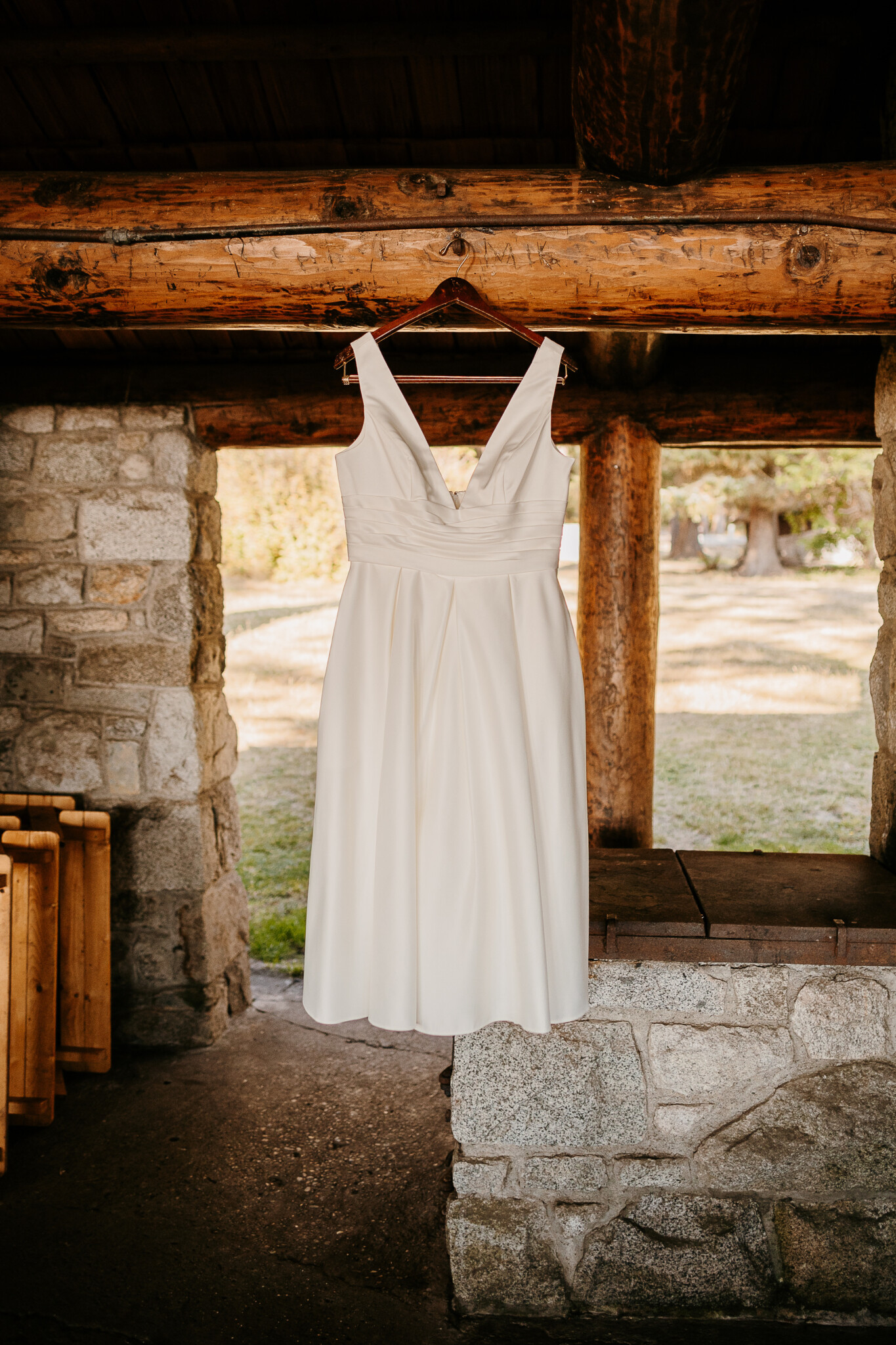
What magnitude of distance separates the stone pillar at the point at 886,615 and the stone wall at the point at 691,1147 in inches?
20.6

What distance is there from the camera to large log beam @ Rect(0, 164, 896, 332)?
1.71m

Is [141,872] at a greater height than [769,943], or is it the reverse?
[769,943]

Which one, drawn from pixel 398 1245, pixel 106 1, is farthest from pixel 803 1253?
pixel 106 1

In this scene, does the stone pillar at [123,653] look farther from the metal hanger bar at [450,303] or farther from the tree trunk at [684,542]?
the tree trunk at [684,542]

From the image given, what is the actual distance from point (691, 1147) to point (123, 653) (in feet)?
7.77

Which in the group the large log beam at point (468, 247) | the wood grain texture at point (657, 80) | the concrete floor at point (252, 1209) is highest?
the wood grain texture at point (657, 80)

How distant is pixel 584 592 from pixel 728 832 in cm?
290

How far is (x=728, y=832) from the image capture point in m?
5.24

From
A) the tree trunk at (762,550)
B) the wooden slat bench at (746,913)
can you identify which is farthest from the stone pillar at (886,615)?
the tree trunk at (762,550)

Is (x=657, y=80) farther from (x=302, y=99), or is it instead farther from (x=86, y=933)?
(x=86, y=933)

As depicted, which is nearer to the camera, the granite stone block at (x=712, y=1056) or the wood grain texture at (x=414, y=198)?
the wood grain texture at (x=414, y=198)

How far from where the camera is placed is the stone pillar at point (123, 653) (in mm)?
3064

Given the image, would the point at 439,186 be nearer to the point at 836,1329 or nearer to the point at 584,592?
the point at 584,592

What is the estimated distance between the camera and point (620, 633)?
2.84 meters
